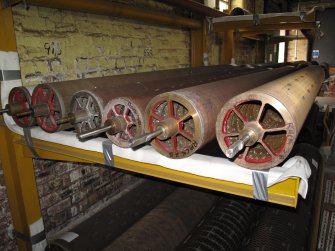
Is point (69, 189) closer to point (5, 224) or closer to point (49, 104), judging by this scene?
point (5, 224)

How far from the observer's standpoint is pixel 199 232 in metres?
1.26

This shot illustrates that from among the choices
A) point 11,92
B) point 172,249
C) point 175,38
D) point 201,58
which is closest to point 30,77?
point 11,92

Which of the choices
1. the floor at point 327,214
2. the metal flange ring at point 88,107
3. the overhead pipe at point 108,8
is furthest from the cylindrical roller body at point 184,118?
the floor at point 327,214

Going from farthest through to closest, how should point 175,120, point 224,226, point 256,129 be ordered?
point 224,226
point 175,120
point 256,129

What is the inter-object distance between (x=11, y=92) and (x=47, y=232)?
961mm

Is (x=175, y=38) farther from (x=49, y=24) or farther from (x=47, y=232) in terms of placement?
(x=47, y=232)

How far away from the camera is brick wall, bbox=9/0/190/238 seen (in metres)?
1.48

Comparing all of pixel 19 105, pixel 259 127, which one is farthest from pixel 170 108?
pixel 19 105

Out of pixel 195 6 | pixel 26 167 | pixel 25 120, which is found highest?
pixel 195 6

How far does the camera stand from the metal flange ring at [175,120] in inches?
30.5

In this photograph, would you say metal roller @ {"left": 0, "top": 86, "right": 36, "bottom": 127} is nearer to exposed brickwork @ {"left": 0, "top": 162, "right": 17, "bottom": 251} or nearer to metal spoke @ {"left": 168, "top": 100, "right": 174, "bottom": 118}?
exposed brickwork @ {"left": 0, "top": 162, "right": 17, "bottom": 251}

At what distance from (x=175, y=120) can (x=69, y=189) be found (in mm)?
1268

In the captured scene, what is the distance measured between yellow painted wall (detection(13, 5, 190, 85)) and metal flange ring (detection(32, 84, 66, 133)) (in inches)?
17.8

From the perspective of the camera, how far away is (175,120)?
2.68 feet
